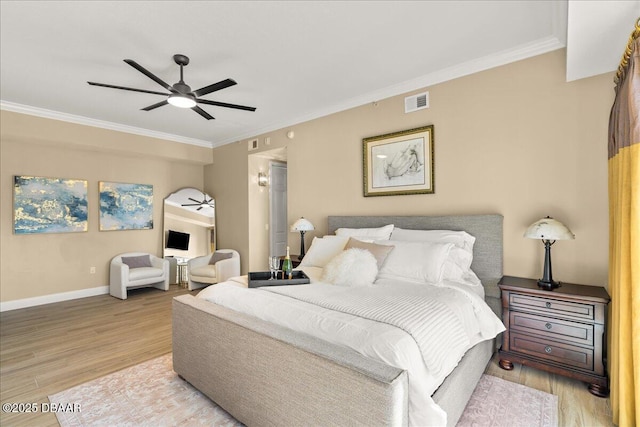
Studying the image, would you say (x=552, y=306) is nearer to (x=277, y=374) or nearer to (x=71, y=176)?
(x=277, y=374)

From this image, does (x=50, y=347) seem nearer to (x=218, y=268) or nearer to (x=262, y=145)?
(x=218, y=268)

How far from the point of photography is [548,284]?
2.50 metres

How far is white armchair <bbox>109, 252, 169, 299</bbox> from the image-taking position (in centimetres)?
493

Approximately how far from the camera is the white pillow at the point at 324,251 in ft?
11.0

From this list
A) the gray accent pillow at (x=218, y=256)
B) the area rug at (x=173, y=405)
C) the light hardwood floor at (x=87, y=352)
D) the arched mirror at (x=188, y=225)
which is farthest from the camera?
the arched mirror at (x=188, y=225)

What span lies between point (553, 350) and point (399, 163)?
2268 millimetres

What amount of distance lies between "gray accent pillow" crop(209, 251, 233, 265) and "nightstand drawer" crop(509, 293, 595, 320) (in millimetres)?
4563

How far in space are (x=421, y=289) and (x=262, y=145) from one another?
388 cm

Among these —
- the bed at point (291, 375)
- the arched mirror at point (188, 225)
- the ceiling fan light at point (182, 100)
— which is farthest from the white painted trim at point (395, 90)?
the bed at point (291, 375)

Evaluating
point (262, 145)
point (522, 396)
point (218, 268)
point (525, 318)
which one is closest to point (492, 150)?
point (525, 318)

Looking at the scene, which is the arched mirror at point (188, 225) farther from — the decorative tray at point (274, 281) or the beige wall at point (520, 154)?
the decorative tray at point (274, 281)

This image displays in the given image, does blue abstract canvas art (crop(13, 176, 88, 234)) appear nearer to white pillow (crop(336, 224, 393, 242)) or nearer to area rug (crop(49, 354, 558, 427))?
area rug (crop(49, 354, 558, 427))

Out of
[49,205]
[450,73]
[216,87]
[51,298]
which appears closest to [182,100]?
[216,87]

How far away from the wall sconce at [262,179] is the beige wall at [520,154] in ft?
7.63
